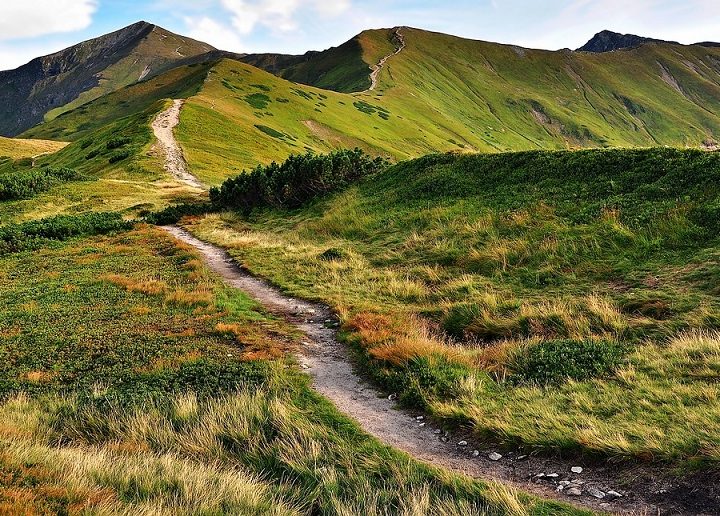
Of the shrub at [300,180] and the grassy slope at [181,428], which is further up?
the shrub at [300,180]

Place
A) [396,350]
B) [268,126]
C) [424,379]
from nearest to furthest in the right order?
[424,379] → [396,350] → [268,126]

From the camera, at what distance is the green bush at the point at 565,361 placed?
333 inches

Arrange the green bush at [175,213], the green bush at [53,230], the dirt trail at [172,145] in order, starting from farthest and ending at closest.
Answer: the dirt trail at [172,145] < the green bush at [175,213] < the green bush at [53,230]

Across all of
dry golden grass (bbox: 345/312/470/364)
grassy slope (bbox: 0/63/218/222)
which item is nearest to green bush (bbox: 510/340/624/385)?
dry golden grass (bbox: 345/312/470/364)

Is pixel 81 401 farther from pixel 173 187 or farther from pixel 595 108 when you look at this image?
pixel 595 108

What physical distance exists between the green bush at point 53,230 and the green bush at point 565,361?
2577 cm

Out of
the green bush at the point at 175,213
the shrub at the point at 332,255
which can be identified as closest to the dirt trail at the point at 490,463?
the shrub at the point at 332,255

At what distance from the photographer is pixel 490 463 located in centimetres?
661

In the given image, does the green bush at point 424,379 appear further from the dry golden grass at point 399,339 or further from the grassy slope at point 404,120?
the grassy slope at point 404,120

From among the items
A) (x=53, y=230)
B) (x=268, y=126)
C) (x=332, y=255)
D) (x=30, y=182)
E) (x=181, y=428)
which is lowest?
(x=181, y=428)

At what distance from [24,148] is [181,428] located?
116047mm

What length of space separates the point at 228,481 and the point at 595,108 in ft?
739

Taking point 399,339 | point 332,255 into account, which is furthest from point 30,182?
point 399,339

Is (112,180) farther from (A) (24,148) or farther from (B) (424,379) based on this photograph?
(A) (24,148)
